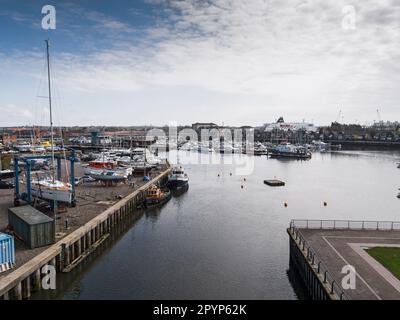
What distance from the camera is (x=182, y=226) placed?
125ft

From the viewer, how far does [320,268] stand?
67.9 ft

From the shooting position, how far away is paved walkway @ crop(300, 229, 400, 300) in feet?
58.4

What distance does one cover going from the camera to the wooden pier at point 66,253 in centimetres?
1923

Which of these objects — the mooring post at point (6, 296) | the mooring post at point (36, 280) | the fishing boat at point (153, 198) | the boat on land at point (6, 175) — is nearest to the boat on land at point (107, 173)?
the fishing boat at point (153, 198)

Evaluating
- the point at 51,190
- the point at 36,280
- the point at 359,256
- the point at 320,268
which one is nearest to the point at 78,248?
the point at 36,280

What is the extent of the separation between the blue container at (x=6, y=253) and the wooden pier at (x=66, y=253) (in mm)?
765

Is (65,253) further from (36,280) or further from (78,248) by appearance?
(36,280)

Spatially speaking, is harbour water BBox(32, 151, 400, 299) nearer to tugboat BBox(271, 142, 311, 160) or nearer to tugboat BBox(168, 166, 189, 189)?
tugboat BBox(168, 166, 189, 189)

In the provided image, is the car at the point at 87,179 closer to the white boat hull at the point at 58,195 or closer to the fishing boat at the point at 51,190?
the fishing boat at the point at 51,190

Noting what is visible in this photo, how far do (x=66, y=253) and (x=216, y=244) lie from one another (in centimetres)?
1308

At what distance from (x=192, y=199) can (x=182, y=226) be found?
14915mm

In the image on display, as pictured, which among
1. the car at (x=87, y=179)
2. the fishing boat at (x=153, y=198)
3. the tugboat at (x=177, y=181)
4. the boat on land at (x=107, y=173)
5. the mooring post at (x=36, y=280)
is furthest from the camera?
the tugboat at (x=177, y=181)
